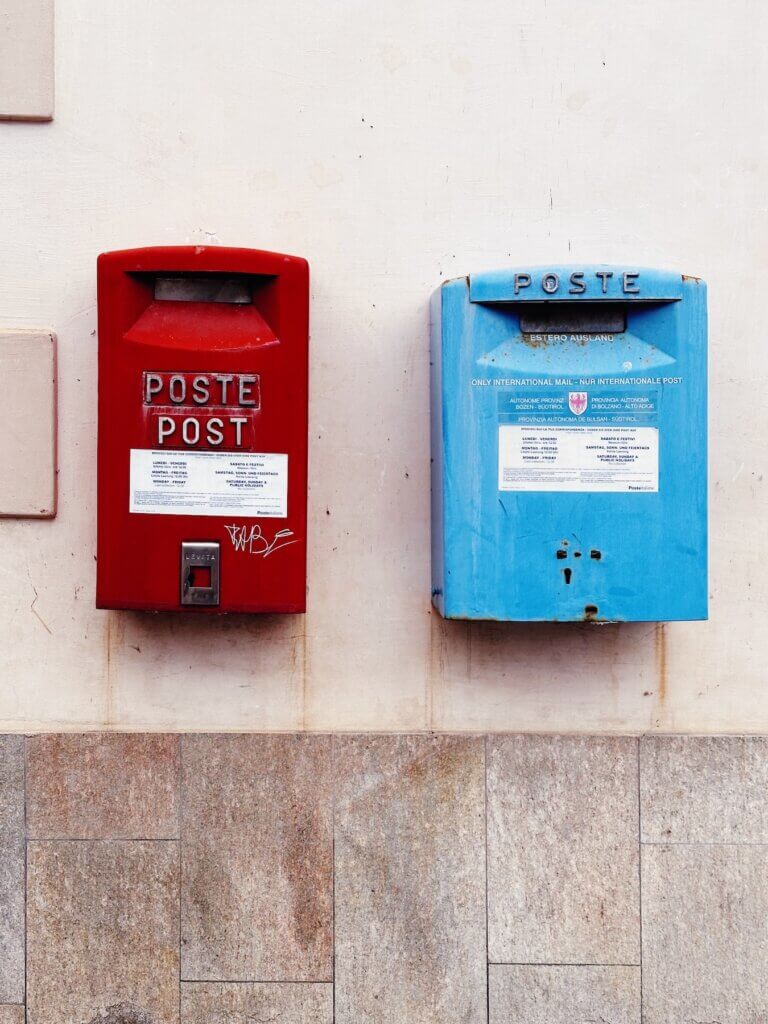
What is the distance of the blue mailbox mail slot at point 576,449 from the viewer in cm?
227

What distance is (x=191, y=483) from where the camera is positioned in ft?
7.63

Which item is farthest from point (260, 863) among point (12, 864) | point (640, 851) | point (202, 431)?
point (202, 431)

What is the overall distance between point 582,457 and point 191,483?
1.07 m

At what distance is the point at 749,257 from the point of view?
264 centimetres

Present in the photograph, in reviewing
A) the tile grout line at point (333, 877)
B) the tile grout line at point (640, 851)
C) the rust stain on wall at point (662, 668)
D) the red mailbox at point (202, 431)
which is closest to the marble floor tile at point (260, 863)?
the tile grout line at point (333, 877)

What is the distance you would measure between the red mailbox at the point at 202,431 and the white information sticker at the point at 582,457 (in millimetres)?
600

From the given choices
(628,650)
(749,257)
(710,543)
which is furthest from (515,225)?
(628,650)

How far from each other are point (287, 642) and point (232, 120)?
1.63 meters

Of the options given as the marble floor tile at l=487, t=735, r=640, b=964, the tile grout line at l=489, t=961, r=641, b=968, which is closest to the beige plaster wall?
the marble floor tile at l=487, t=735, r=640, b=964

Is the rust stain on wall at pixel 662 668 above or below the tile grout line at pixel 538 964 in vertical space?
above

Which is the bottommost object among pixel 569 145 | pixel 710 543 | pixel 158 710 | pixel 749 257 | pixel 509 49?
pixel 158 710

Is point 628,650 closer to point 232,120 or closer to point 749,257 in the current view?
point 749,257

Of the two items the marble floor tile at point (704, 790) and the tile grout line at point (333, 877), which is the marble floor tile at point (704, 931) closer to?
the marble floor tile at point (704, 790)

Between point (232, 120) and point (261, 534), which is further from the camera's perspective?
point (232, 120)
